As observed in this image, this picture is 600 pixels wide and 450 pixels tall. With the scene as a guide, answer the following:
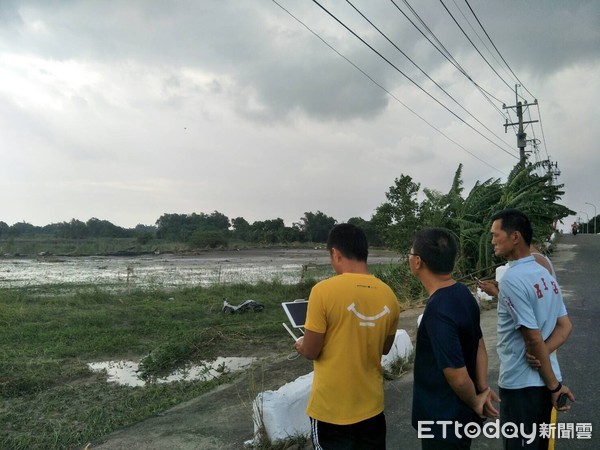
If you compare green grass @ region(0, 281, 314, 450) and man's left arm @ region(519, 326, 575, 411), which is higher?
man's left arm @ region(519, 326, 575, 411)

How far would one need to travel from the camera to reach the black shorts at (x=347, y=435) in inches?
92.1

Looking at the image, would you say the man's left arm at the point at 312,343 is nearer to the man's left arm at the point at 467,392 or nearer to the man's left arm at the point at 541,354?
the man's left arm at the point at 467,392

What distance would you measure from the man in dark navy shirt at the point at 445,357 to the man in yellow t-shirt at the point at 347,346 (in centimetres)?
25

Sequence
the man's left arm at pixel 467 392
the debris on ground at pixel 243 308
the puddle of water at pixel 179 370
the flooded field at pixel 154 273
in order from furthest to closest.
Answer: the flooded field at pixel 154 273, the debris on ground at pixel 243 308, the puddle of water at pixel 179 370, the man's left arm at pixel 467 392

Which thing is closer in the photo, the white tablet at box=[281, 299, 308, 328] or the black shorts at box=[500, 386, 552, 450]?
the black shorts at box=[500, 386, 552, 450]

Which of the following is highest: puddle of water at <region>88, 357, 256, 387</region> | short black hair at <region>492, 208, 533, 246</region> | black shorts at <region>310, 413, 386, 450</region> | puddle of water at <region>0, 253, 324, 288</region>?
short black hair at <region>492, 208, 533, 246</region>

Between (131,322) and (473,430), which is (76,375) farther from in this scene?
(473,430)

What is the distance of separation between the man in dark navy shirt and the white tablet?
3.58 ft

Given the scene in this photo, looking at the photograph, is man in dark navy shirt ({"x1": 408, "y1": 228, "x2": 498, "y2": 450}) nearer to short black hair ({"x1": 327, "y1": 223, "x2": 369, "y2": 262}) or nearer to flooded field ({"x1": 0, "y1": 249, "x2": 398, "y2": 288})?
short black hair ({"x1": 327, "y1": 223, "x2": 369, "y2": 262})

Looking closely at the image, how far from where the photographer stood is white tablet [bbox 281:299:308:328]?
3.15 metres

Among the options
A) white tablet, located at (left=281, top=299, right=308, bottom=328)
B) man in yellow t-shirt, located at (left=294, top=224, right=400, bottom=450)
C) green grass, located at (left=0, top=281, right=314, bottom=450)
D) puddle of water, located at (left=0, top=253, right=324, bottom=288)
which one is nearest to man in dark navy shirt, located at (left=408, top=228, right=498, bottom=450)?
man in yellow t-shirt, located at (left=294, top=224, right=400, bottom=450)

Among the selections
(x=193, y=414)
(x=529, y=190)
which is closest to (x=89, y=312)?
(x=193, y=414)

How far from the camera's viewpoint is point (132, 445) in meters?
4.31

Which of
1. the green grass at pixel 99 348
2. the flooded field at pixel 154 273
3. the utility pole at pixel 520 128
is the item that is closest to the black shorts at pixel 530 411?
the green grass at pixel 99 348
